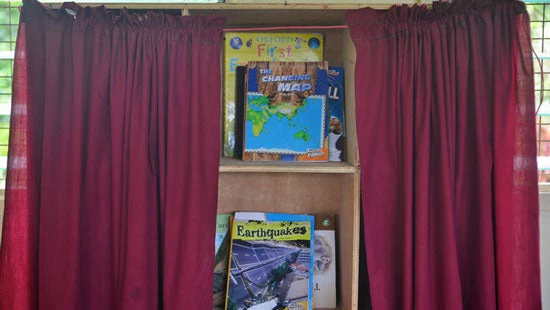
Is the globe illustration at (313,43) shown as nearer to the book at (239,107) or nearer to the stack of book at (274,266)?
the book at (239,107)

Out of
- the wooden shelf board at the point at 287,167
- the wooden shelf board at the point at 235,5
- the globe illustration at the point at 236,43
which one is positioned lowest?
the wooden shelf board at the point at 287,167

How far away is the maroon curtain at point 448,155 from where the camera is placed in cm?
133

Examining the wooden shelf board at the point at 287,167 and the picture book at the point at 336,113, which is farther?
the picture book at the point at 336,113

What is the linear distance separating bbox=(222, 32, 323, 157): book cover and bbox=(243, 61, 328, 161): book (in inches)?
3.7

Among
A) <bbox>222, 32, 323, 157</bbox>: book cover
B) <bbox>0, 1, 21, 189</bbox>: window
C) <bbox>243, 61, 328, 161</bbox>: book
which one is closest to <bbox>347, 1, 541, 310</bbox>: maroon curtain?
<bbox>243, 61, 328, 161</bbox>: book

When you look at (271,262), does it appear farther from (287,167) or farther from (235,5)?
(235,5)

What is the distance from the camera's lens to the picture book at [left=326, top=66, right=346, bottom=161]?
1.58 meters

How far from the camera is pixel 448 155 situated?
1355mm

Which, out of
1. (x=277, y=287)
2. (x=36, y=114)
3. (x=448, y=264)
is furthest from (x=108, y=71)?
(x=448, y=264)

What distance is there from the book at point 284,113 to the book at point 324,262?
0.93 ft

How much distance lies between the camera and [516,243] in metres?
1.33

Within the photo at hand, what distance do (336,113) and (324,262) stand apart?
19.6 inches

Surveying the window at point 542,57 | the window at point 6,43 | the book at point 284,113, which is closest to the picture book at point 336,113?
the book at point 284,113

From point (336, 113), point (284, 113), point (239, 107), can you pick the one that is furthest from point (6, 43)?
point (336, 113)
